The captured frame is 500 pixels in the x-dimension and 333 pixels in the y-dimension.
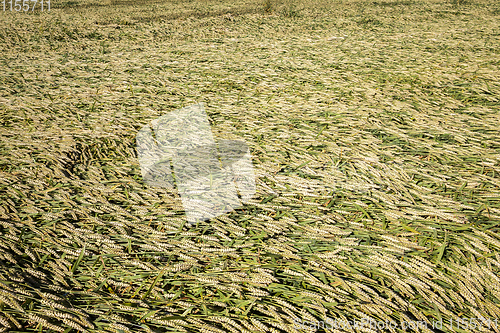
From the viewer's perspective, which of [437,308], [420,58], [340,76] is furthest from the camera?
[420,58]

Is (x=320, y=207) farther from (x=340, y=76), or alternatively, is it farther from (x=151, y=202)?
(x=340, y=76)

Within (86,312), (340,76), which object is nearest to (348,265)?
(86,312)

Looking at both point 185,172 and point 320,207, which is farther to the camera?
point 185,172

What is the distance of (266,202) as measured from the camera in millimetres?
1843

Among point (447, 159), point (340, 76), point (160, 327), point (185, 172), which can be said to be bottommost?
point (160, 327)

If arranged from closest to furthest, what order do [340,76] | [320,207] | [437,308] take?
[437,308] → [320,207] → [340,76]

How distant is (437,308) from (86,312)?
1.43 meters

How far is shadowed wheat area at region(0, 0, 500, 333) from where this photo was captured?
121 cm

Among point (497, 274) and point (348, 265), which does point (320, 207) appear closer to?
point (348, 265)

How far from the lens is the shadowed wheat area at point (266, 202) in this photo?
47.6 inches

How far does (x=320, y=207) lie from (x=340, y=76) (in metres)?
2.53

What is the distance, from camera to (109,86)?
3.45m

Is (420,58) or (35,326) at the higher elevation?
(420,58)

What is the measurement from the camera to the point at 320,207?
1.78 m
